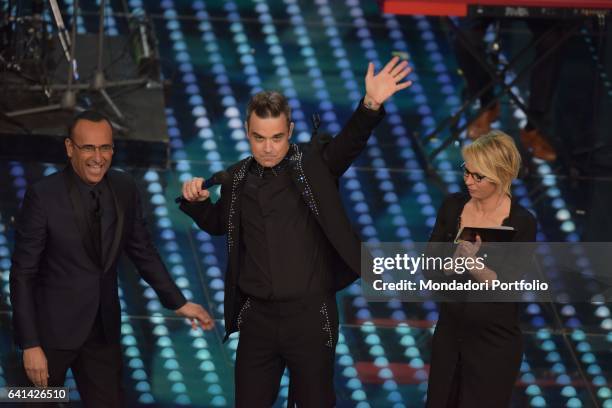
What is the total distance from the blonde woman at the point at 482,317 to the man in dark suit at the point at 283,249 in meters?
0.38

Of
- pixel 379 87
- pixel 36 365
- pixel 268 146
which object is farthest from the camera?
pixel 36 365

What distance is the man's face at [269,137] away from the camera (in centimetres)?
398

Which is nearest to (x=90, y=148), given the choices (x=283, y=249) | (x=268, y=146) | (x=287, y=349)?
(x=268, y=146)

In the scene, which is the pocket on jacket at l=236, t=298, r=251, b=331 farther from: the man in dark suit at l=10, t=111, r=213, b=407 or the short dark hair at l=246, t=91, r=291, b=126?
the short dark hair at l=246, t=91, r=291, b=126

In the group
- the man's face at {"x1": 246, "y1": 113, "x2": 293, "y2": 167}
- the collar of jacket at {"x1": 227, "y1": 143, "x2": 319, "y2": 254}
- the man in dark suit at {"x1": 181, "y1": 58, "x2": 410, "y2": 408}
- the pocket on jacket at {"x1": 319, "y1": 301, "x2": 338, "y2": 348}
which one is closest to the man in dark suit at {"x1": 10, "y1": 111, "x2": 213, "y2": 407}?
the man in dark suit at {"x1": 181, "y1": 58, "x2": 410, "y2": 408}

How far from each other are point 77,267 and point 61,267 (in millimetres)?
54

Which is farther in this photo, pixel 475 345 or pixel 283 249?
pixel 475 345

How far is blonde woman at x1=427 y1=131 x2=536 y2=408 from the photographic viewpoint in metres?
4.17

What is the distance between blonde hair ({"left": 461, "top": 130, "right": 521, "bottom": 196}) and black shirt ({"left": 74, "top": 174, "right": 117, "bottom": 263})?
124 cm

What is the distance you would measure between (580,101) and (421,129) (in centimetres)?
122

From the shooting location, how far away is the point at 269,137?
400cm

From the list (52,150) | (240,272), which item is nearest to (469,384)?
(240,272)

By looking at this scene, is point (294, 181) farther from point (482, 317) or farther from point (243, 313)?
point (482, 317)

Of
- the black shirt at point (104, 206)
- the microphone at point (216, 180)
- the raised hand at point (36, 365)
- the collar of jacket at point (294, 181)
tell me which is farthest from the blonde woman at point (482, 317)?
the raised hand at point (36, 365)
